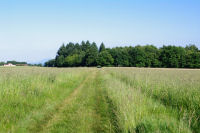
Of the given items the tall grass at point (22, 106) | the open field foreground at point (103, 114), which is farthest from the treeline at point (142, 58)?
the tall grass at point (22, 106)

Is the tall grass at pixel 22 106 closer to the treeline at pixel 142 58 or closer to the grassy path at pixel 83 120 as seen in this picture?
the grassy path at pixel 83 120

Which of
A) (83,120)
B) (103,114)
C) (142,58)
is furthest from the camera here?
(142,58)

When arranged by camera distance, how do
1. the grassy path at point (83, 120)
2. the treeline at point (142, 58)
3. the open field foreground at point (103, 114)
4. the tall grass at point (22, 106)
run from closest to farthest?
the open field foreground at point (103, 114), the grassy path at point (83, 120), the tall grass at point (22, 106), the treeline at point (142, 58)

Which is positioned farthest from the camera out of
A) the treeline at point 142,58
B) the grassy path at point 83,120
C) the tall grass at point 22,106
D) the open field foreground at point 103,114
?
the treeline at point 142,58

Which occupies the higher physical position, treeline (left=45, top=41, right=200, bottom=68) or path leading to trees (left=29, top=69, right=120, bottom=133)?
treeline (left=45, top=41, right=200, bottom=68)

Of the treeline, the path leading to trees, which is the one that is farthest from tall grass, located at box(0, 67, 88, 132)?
the treeline

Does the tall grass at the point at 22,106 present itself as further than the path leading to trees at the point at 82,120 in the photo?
Yes

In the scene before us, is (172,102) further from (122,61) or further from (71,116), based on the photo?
(122,61)

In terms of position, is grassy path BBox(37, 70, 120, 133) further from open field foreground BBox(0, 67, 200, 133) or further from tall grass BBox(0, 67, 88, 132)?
tall grass BBox(0, 67, 88, 132)

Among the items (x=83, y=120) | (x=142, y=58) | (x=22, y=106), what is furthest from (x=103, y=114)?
(x=142, y=58)

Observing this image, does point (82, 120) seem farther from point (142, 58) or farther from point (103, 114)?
point (142, 58)

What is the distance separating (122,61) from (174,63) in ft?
80.9

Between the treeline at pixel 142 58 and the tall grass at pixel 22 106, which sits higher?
the treeline at pixel 142 58

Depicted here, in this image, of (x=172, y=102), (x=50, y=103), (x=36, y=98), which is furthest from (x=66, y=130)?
(x=172, y=102)
